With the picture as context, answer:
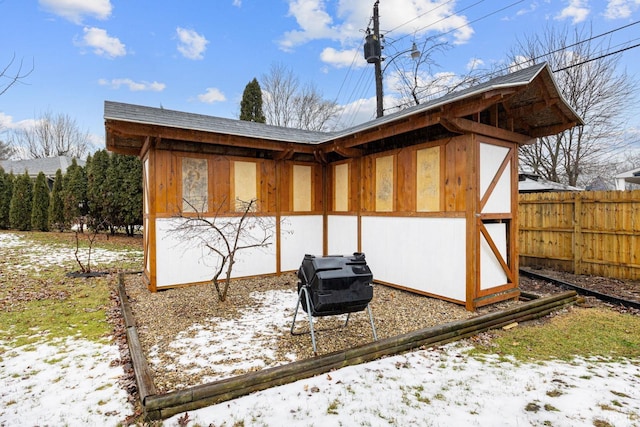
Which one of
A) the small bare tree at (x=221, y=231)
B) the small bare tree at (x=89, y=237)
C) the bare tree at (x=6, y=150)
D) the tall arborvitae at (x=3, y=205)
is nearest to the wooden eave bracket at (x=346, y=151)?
the small bare tree at (x=221, y=231)

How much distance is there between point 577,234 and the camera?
7.08m

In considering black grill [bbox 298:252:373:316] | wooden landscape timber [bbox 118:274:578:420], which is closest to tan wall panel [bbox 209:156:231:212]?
wooden landscape timber [bbox 118:274:578:420]

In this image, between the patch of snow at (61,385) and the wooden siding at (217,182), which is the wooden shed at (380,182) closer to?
the wooden siding at (217,182)

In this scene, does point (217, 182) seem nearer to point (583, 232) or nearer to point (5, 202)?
point (583, 232)

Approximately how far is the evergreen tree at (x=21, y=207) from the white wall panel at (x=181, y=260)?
13312 mm

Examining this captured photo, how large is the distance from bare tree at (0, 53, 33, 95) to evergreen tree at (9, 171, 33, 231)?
15.5 m

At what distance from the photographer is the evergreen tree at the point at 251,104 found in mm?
16391

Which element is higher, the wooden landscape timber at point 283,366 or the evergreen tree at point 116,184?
the evergreen tree at point 116,184

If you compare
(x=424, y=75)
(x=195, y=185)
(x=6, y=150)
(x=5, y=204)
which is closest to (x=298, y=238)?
(x=195, y=185)

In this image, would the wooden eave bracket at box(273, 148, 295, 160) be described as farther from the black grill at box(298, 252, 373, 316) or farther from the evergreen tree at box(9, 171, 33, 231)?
the evergreen tree at box(9, 171, 33, 231)

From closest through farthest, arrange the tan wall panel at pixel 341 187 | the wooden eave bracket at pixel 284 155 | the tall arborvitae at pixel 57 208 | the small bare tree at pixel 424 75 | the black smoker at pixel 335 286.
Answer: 1. the black smoker at pixel 335 286
2. the wooden eave bracket at pixel 284 155
3. the tan wall panel at pixel 341 187
4. the small bare tree at pixel 424 75
5. the tall arborvitae at pixel 57 208

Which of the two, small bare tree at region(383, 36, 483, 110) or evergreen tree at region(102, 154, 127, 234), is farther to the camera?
small bare tree at region(383, 36, 483, 110)

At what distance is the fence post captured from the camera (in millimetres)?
7008

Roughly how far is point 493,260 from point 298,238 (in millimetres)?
3946
